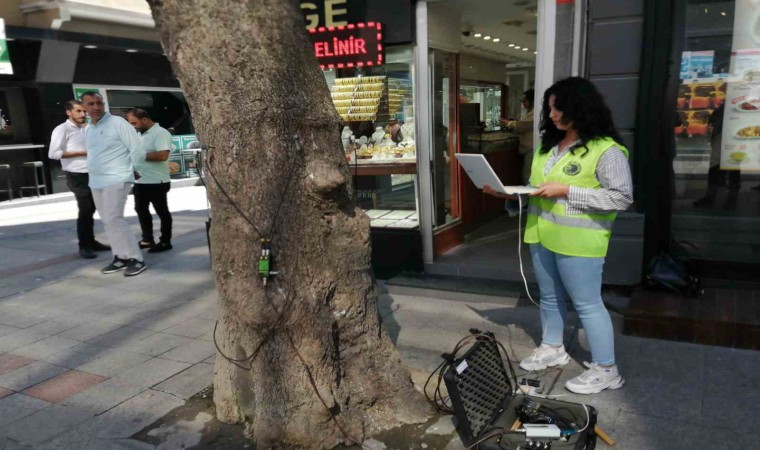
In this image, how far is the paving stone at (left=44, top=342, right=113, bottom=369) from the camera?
4426 mm

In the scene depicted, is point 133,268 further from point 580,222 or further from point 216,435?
point 580,222

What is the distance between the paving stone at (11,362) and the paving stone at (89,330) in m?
0.44

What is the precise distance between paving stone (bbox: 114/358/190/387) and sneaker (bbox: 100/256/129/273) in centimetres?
298

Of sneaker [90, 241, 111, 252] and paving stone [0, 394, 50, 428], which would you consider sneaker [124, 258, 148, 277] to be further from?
paving stone [0, 394, 50, 428]

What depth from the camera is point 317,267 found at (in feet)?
10.2

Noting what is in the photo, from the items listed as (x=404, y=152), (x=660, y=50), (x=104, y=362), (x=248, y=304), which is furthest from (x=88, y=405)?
(x=660, y=50)

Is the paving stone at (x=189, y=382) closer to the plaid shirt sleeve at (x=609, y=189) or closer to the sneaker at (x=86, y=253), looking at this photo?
the plaid shirt sleeve at (x=609, y=189)

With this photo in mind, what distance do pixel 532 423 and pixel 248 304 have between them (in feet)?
5.22

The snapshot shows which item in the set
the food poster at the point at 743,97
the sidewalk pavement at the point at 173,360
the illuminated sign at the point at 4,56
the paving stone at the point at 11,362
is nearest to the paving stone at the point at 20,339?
the sidewalk pavement at the point at 173,360

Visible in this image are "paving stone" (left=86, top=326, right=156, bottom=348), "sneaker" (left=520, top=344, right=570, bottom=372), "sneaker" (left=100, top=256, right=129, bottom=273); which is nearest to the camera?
"sneaker" (left=520, top=344, right=570, bottom=372)

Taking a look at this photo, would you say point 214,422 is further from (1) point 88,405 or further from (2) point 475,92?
(2) point 475,92

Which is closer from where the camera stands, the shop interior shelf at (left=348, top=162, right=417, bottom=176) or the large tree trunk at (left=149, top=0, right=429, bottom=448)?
the large tree trunk at (left=149, top=0, right=429, bottom=448)

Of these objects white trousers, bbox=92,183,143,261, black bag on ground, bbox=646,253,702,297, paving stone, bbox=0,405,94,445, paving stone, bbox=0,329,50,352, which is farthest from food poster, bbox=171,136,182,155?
black bag on ground, bbox=646,253,702,297

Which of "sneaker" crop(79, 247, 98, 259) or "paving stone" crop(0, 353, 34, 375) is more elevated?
"sneaker" crop(79, 247, 98, 259)
